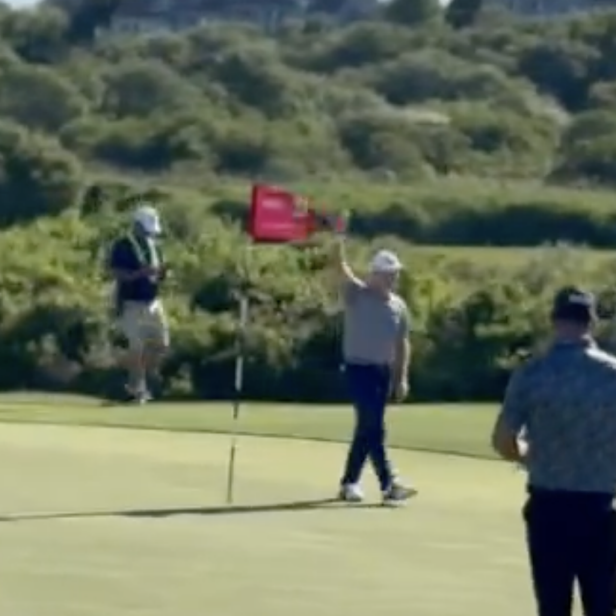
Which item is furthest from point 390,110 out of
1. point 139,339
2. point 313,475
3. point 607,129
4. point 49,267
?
point 313,475

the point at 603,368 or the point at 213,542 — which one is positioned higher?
the point at 603,368

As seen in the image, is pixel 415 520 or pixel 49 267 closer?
pixel 415 520

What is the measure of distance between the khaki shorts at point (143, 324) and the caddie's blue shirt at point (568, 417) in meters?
14.0

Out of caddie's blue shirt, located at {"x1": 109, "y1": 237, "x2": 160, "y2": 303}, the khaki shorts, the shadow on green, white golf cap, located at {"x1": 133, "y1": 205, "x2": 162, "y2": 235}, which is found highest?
white golf cap, located at {"x1": 133, "y1": 205, "x2": 162, "y2": 235}

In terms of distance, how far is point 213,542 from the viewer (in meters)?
15.1

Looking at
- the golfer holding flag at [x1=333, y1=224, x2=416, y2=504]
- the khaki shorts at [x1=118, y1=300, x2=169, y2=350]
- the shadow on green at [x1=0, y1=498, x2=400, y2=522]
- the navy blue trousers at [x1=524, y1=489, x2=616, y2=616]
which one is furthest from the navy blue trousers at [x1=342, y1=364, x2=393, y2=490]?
the khaki shorts at [x1=118, y1=300, x2=169, y2=350]

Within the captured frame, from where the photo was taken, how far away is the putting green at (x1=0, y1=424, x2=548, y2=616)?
43.4ft

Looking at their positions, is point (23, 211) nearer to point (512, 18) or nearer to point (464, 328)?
point (464, 328)

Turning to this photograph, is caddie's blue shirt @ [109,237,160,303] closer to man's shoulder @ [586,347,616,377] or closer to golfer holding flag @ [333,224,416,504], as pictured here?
golfer holding flag @ [333,224,416,504]

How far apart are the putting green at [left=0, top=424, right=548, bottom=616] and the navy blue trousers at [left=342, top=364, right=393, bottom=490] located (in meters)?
0.29

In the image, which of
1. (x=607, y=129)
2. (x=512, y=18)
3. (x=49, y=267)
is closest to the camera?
(x=49, y=267)

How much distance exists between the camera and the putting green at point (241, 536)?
1322 cm

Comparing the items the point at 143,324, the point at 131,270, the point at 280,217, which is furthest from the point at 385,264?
the point at 143,324

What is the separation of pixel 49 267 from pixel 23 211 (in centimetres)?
2610
